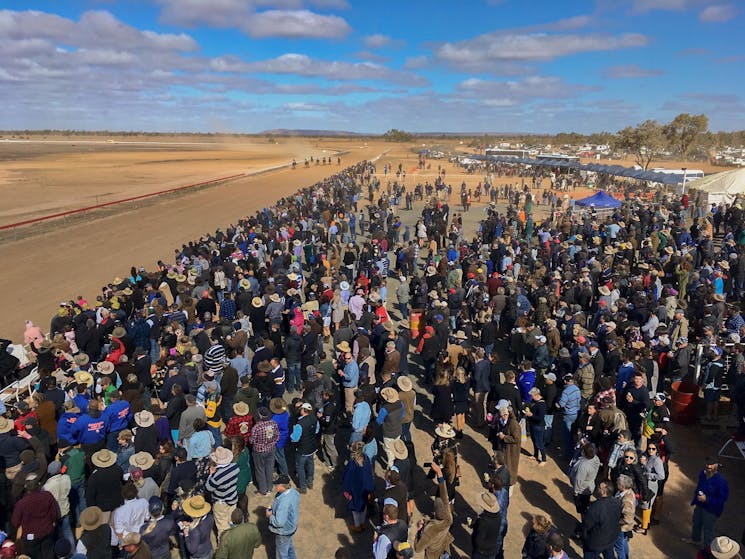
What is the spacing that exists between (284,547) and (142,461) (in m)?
1.92

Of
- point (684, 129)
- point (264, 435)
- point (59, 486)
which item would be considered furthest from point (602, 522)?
point (684, 129)

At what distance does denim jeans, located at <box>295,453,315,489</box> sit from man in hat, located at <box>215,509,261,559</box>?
1.94 meters

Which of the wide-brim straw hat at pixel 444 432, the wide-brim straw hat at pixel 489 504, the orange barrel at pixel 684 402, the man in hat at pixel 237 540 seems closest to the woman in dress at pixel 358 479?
the wide-brim straw hat at pixel 444 432

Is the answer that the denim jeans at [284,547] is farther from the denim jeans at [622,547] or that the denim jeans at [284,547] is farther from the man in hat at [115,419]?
the denim jeans at [622,547]

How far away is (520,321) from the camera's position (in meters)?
9.65

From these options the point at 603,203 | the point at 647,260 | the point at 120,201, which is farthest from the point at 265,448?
the point at 120,201

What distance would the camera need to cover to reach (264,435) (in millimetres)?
6426

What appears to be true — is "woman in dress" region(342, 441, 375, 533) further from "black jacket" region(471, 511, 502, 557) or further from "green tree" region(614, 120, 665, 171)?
"green tree" region(614, 120, 665, 171)

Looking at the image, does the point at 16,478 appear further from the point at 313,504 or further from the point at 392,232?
the point at 392,232

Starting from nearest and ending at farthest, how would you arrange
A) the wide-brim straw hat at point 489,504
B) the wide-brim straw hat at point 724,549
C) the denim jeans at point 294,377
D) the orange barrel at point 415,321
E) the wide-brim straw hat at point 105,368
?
the wide-brim straw hat at point 724,549, the wide-brim straw hat at point 489,504, the wide-brim straw hat at point 105,368, the denim jeans at point 294,377, the orange barrel at point 415,321

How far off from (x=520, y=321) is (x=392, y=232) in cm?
1084

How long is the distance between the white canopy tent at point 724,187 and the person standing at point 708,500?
22139 millimetres

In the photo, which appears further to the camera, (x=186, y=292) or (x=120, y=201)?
(x=120, y=201)

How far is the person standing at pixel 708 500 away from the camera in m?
5.68
